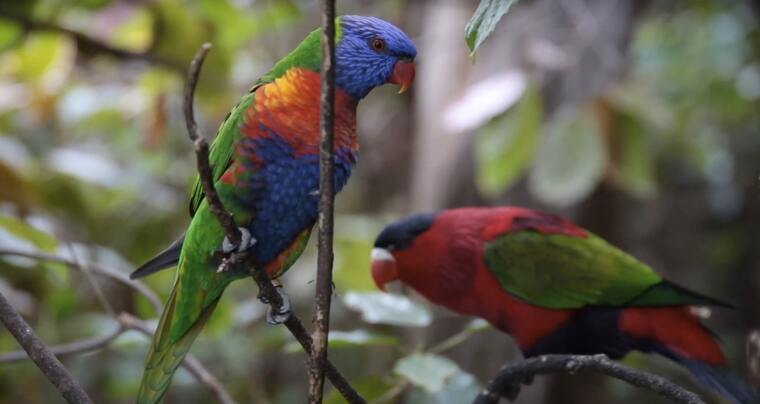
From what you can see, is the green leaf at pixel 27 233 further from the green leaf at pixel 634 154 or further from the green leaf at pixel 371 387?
the green leaf at pixel 634 154

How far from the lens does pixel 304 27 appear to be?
4047mm

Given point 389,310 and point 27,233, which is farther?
point 27,233

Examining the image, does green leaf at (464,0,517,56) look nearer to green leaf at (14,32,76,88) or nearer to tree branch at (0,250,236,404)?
tree branch at (0,250,236,404)

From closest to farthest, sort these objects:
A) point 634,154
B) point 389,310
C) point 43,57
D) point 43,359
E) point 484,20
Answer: point 484,20 → point 43,359 → point 389,310 → point 634,154 → point 43,57

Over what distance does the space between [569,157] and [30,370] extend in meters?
1.92

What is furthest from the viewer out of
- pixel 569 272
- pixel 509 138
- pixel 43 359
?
pixel 509 138

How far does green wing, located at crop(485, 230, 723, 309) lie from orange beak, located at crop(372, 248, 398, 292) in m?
0.23

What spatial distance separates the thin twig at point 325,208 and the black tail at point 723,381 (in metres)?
0.98

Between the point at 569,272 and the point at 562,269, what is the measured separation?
2 cm

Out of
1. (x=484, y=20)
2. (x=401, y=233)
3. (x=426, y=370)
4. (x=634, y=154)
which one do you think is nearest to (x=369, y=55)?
(x=484, y=20)

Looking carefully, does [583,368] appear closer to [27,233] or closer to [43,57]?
[27,233]

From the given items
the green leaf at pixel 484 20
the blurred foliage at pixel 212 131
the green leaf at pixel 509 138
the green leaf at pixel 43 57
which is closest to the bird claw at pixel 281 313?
the blurred foliage at pixel 212 131

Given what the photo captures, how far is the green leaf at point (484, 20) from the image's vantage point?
869mm

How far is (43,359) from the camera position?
3.31ft
